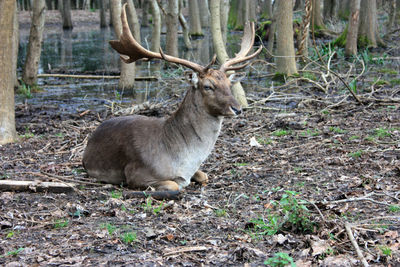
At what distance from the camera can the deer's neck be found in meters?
6.89

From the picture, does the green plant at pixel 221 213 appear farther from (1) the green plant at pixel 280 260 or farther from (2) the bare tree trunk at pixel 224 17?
(2) the bare tree trunk at pixel 224 17

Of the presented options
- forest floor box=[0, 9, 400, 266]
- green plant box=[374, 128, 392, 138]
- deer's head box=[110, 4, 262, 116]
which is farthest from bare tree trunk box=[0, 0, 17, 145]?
green plant box=[374, 128, 392, 138]

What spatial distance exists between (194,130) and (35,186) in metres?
2.18

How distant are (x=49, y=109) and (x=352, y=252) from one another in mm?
10195

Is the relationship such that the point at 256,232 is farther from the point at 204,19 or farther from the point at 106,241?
the point at 204,19

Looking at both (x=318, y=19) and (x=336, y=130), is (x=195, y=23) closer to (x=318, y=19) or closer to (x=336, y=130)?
(x=318, y=19)

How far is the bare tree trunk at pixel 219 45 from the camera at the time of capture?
11.5m

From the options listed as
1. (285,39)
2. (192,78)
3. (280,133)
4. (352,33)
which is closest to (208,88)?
(192,78)

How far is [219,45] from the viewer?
11.6 meters

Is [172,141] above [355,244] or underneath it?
above

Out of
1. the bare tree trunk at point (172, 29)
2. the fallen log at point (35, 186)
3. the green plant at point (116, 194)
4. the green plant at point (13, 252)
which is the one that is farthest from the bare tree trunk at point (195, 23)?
the green plant at point (13, 252)

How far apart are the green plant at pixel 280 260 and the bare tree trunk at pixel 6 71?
6.63m

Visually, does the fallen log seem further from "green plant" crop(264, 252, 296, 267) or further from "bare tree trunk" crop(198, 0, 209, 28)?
"bare tree trunk" crop(198, 0, 209, 28)

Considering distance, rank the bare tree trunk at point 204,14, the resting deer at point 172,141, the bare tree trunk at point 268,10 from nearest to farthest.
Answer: the resting deer at point 172,141, the bare tree trunk at point 268,10, the bare tree trunk at point 204,14
